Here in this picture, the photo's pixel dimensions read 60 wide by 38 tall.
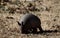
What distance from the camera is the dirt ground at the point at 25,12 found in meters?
9.36

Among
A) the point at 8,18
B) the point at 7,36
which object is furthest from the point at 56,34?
the point at 8,18

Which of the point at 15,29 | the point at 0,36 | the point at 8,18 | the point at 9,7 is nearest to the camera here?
the point at 0,36

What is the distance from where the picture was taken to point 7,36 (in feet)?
29.6

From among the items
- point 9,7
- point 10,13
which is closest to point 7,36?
point 10,13

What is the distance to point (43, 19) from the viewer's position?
1182 cm

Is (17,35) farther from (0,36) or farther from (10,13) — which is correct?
(10,13)

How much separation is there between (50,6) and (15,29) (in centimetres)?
524

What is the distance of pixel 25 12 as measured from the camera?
13148 mm

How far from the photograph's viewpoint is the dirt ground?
9359 mm

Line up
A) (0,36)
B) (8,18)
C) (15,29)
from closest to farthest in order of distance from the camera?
(0,36)
(15,29)
(8,18)

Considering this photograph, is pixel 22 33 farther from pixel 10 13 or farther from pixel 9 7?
pixel 9 7

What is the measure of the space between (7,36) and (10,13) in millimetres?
3883

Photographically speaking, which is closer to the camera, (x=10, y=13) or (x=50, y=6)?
(x=10, y=13)

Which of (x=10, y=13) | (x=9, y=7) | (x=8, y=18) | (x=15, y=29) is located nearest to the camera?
(x=15, y=29)
